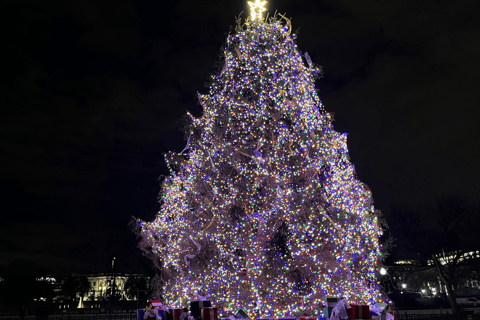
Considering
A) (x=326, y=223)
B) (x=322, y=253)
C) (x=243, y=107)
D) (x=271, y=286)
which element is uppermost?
(x=243, y=107)

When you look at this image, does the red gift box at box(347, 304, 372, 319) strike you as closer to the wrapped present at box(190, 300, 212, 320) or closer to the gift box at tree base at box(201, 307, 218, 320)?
the gift box at tree base at box(201, 307, 218, 320)

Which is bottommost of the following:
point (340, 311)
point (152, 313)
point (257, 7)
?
point (340, 311)

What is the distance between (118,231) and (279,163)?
2365 cm

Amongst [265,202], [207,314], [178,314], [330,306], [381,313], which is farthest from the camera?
[265,202]

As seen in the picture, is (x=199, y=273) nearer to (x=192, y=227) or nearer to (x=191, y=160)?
(x=192, y=227)

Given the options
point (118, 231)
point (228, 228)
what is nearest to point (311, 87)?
point (228, 228)

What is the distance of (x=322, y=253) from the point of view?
11.0 m

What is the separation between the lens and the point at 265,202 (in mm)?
11719

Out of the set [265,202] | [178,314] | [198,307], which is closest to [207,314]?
[198,307]

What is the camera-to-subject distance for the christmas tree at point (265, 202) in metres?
11.1

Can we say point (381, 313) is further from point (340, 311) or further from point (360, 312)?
point (340, 311)

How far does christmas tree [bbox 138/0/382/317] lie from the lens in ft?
36.5

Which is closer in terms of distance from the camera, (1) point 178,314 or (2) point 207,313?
(2) point 207,313

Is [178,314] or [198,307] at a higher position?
[198,307]
